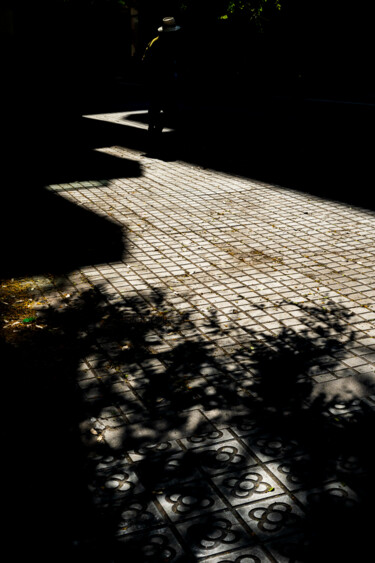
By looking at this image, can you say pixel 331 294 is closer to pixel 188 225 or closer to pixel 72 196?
pixel 188 225

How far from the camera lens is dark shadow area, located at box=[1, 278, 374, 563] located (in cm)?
378

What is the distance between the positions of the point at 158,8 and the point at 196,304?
99.8 feet

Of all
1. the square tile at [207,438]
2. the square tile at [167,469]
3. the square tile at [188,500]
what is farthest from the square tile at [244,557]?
the square tile at [207,438]

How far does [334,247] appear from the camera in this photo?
8992 mm

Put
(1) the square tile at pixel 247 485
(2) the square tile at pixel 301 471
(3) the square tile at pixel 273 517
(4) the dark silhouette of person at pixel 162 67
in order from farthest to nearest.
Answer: (4) the dark silhouette of person at pixel 162 67, (2) the square tile at pixel 301 471, (1) the square tile at pixel 247 485, (3) the square tile at pixel 273 517

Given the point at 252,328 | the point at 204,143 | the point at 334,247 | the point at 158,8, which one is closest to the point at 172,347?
the point at 252,328

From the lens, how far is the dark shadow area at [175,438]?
378cm

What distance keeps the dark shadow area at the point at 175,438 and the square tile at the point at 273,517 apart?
0.5 inches

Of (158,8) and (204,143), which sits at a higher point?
(158,8)

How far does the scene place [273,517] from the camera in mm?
3885

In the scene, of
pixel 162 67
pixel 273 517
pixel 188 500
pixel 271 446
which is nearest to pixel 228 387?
pixel 271 446

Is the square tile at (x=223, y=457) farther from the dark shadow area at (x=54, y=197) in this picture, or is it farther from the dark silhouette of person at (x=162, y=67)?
the dark silhouette of person at (x=162, y=67)

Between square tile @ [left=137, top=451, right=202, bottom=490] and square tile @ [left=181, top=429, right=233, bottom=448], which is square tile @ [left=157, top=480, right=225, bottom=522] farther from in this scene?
square tile @ [left=181, top=429, right=233, bottom=448]

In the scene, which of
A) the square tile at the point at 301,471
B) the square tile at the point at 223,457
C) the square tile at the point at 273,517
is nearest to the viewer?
the square tile at the point at 273,517
